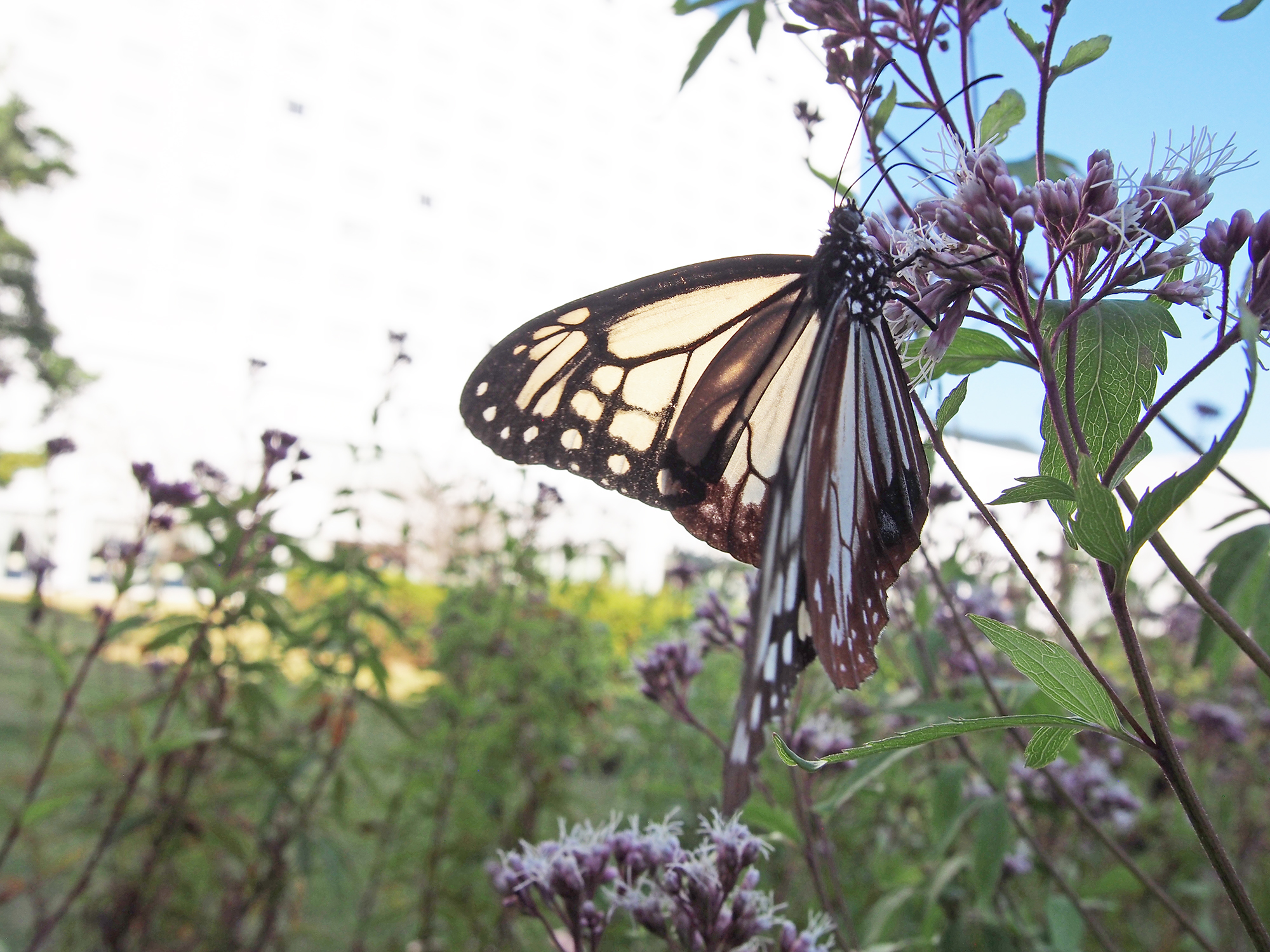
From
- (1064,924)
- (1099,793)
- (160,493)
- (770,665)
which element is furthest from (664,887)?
(1099,793)

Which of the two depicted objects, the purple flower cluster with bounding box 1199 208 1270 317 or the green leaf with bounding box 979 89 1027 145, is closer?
the purple flower cluster with bounding box 1199 208 1270 317

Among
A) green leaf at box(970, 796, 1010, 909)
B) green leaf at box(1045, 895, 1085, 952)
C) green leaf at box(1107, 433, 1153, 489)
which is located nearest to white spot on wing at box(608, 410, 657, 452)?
green leaf at box(1107, 433, 1153, 489)

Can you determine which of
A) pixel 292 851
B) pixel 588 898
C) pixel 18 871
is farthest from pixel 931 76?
pixel 18 871

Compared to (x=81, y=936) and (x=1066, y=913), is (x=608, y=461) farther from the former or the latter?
(x=81, y=936)

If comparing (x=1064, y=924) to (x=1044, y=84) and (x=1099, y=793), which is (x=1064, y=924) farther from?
(x=1044, y=84)

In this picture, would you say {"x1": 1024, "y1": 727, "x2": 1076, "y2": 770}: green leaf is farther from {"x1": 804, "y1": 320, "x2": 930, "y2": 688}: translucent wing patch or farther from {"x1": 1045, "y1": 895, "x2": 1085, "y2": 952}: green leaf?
{"x1": 1045, "y1": 895, "x2": 1085, "y2": 952}: green leaf

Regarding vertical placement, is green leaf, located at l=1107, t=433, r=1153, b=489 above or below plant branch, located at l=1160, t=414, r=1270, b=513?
below

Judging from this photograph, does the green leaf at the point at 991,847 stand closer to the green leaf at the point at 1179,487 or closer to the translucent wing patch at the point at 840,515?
the translucent wing patch at the point at 840,515
